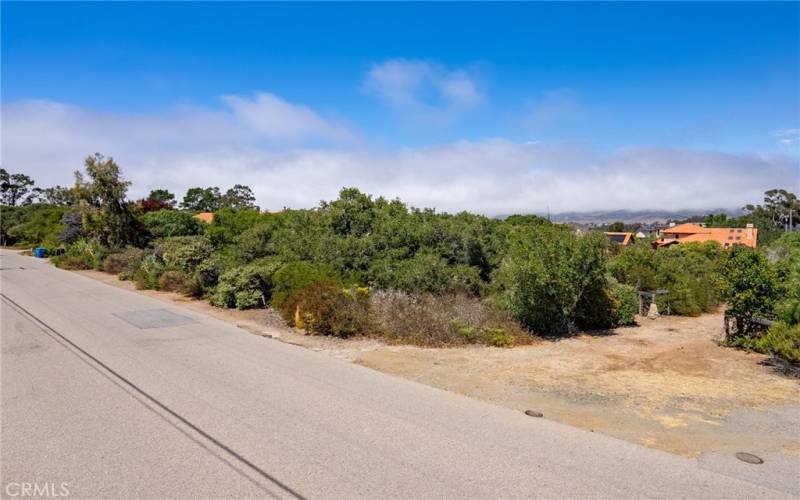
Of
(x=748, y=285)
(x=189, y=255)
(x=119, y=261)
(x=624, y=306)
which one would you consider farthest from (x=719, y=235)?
(x=119, y=261)

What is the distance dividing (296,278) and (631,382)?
9.16 m

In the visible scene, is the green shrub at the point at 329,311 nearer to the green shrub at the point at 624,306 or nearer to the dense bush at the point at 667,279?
the green shrub at the point at 624,306

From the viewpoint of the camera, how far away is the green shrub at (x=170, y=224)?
3269cm

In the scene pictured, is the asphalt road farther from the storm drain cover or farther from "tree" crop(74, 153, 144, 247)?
"tree" crop(74, 153, 144, 247)

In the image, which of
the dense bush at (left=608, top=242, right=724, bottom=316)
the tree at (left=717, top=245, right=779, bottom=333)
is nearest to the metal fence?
the tree at (left=717, top=245, right=779, bottom=333)

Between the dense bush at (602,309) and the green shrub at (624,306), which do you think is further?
the green shrub at (624,306)

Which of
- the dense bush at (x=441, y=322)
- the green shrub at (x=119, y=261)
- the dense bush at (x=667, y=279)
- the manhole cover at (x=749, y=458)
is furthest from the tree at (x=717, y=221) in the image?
the manhole cover at (x=749, y=458)

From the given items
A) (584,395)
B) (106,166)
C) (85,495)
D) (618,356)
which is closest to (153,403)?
(85,495)

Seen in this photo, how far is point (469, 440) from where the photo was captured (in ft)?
16.6

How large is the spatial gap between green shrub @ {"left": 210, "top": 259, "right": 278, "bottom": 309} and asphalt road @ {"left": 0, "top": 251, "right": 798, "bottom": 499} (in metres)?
5.76

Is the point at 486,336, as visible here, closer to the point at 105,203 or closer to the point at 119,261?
the point at 119,261

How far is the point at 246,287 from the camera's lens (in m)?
14.6

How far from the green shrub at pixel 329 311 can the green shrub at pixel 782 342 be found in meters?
7.96

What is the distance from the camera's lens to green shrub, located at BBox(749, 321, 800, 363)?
8281mm
